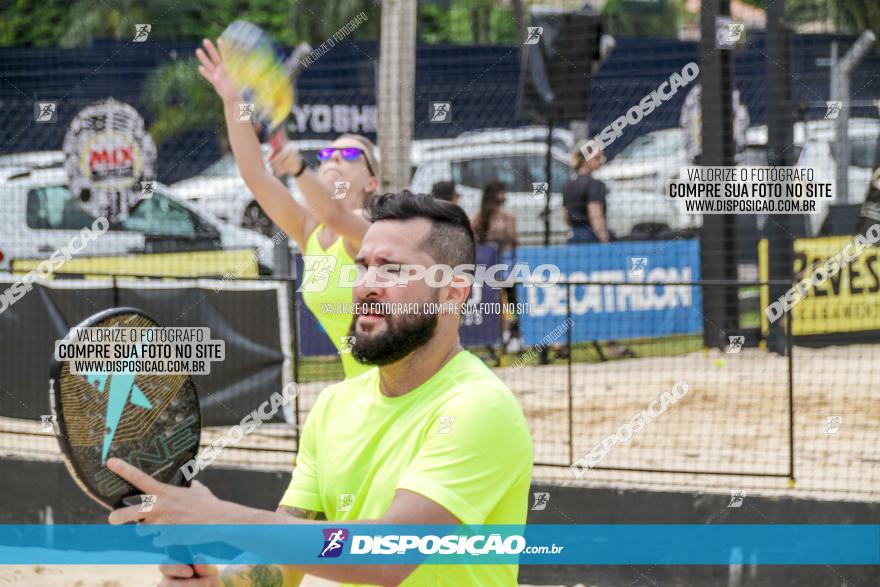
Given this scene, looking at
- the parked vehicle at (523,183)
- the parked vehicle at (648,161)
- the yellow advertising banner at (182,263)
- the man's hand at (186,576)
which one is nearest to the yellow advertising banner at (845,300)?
the parked vehicle at (523,183)

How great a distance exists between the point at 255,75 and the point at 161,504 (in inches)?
97.1

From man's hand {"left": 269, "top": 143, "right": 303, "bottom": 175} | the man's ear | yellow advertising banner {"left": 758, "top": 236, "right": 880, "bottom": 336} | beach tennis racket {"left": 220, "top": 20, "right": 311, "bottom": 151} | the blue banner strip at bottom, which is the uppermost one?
beach tennis racket {"left": 220, "top": 20, "right": 311, "bottom": 151}

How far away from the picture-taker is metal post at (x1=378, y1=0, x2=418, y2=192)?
11578mm

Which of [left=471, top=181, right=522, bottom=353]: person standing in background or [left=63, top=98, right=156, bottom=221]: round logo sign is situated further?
[left=63, top=98, right=156, bottom=221]: round logo sign

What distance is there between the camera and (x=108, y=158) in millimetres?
16609

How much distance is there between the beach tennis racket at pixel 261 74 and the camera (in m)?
4.56

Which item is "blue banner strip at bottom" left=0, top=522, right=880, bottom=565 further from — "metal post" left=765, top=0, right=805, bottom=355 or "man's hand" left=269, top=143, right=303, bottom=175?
"metal post" left=765, top=0, right=805, bottom=355

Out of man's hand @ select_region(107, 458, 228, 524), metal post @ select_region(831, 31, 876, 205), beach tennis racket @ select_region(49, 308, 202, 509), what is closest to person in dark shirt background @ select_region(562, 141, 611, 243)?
metal post @ select_region(831, 31, 876, 205)

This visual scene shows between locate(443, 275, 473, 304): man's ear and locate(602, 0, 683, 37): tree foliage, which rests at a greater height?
locate(602, 0, 683, 37): tree foliage

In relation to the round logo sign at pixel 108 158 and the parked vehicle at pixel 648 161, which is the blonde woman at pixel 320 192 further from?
the parked vehicle at pixel 648 161

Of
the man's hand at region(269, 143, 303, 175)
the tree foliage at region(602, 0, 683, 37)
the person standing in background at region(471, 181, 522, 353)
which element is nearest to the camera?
the man's hand at region(269, 143, 303, 175)

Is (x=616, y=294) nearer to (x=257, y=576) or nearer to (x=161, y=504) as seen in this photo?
(x=257, y=576)

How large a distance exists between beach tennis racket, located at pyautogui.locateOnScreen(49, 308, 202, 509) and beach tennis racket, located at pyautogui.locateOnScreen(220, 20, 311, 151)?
5.61 ft

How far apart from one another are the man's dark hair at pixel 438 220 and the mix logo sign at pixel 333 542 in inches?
27.0
